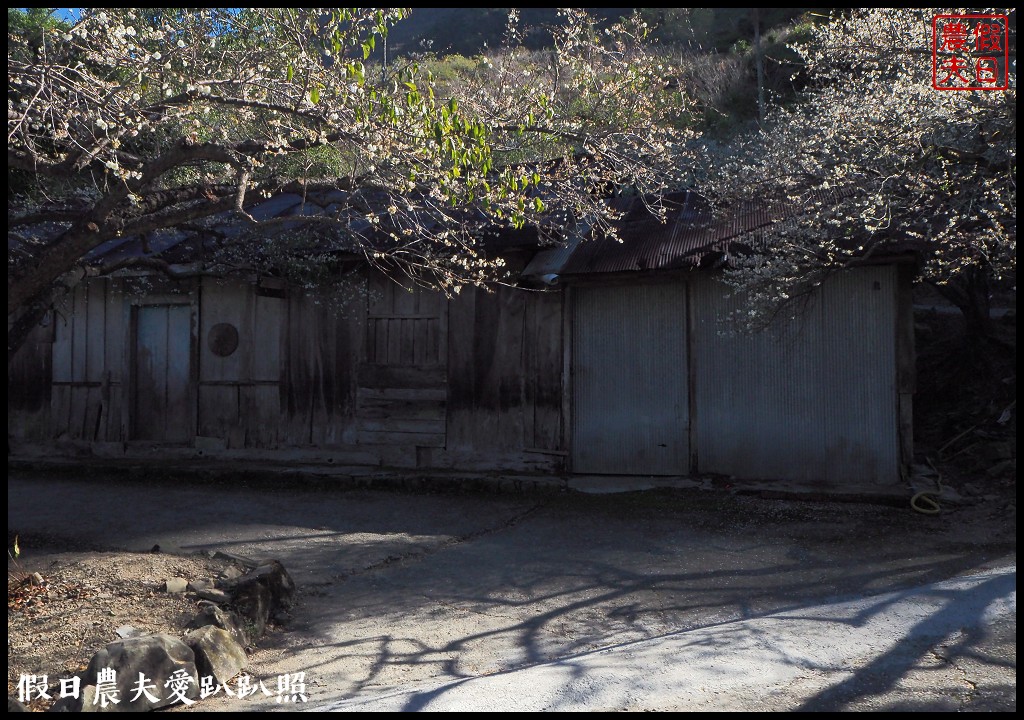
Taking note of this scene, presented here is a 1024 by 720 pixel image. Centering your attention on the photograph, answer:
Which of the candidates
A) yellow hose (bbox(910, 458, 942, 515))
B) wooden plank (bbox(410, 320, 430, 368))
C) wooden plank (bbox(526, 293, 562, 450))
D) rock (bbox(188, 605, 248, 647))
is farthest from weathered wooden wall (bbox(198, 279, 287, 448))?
yellow hose (bbox(910, 458, 942, 515))

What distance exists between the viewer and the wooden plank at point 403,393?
10.4m

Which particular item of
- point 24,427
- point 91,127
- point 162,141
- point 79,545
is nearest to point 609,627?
point 79,545

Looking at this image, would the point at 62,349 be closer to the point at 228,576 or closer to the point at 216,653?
the point at 228,576

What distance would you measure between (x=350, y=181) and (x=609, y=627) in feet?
12.7

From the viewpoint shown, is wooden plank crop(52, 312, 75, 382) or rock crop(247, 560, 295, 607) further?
wooden plank crop(52, 312, 75, 382)

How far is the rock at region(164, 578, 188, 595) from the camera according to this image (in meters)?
5.26

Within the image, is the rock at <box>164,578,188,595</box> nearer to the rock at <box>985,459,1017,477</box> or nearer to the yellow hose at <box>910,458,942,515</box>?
the yellow hose at <box>910,458,942,515</box>

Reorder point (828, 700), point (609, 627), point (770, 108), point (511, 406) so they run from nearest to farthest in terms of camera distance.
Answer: point (828, 700) → point (609, 627) → point (511, 406) → point (770, 108)

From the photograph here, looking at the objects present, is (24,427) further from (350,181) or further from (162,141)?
(350,181)

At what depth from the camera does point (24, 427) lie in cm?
1208

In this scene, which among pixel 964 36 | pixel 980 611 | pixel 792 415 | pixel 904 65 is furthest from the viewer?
pixel 792 415

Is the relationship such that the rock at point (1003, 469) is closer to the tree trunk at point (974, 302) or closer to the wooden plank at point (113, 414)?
the tree trunk at point (974, 302)

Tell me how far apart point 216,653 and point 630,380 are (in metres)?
6.32

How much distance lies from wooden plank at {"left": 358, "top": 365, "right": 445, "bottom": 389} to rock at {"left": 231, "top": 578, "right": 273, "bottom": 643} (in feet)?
17.4
